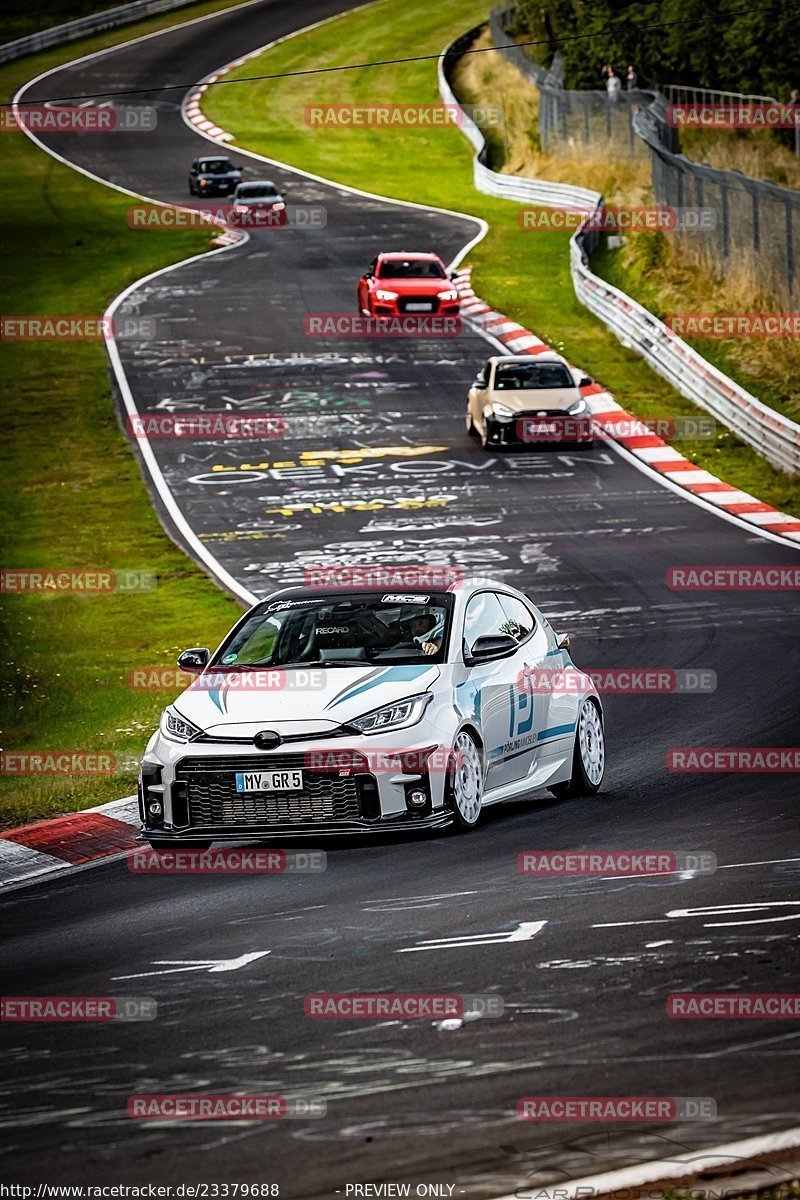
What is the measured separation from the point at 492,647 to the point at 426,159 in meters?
58.2

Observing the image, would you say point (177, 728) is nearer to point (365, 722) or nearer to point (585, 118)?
point (365, 722)

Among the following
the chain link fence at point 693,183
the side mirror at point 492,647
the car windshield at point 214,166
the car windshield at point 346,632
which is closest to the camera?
the side mirror at point 492,647

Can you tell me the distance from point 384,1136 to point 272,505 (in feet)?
73.3

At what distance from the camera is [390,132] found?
73375 mm

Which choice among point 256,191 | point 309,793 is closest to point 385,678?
point 309,793

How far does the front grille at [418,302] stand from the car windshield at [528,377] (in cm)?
920

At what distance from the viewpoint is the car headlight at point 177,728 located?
11.2 meters

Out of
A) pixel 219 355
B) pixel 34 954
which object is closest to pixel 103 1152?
pixel 34 954

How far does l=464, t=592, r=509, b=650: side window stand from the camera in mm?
12172

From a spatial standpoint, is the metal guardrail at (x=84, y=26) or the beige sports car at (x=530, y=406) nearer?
the beige sports car at (x=530, y=406)

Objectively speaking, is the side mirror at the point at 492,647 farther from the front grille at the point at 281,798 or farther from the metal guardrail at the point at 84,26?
the metal guardrail at the point at 84,26

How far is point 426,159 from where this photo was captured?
223ft

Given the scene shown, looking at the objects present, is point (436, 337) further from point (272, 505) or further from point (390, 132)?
point (390, 132)

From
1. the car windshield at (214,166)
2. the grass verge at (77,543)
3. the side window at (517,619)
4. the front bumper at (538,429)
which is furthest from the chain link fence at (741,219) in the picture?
the side window at (517,619)
